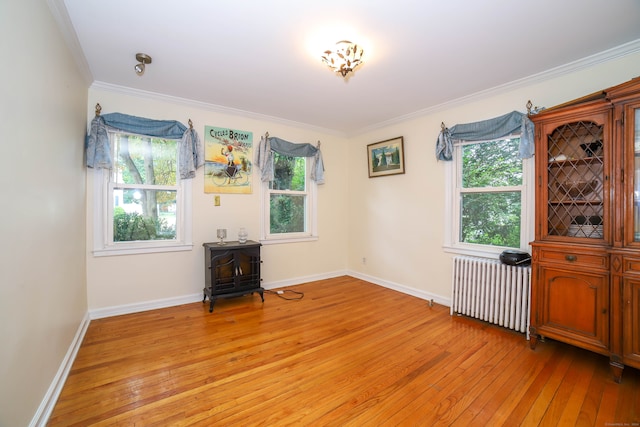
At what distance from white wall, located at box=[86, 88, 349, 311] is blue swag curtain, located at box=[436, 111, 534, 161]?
6.23 feet

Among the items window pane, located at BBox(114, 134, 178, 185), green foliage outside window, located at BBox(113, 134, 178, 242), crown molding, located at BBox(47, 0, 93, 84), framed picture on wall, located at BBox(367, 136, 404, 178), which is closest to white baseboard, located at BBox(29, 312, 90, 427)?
green foliage outside window, located at BBox(113, 134, 178, 242)

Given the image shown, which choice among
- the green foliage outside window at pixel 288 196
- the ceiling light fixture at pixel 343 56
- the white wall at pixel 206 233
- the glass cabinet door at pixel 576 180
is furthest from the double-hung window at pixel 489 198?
the green foliage outside window at pixel 288 196

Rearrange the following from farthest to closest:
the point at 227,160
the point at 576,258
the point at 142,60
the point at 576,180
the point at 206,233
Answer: the point at 227,160 < the point at 206,233 < the point at 142,60 < the point at 576,180 < the point at 576,258

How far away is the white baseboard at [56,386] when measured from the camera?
150 centimetres

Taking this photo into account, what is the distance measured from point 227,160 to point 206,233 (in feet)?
3.35

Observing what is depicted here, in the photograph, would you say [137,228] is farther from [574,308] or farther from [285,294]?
[574,308]

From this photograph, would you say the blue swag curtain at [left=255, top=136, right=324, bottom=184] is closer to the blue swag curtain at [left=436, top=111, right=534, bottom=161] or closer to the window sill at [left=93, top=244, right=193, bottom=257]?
the window sill at [left=93, top=244, right=193, bottom=257]

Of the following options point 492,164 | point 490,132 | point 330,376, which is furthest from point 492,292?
point 330,376

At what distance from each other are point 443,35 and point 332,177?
287cm

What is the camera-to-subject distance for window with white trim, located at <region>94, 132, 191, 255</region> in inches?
118

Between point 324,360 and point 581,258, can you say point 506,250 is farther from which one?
A: point 324,360

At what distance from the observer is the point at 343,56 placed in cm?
219

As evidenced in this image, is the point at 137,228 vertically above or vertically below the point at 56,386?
above

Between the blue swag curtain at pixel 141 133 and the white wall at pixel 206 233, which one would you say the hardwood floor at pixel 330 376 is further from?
the blue swag curtain at pixel 141 133
